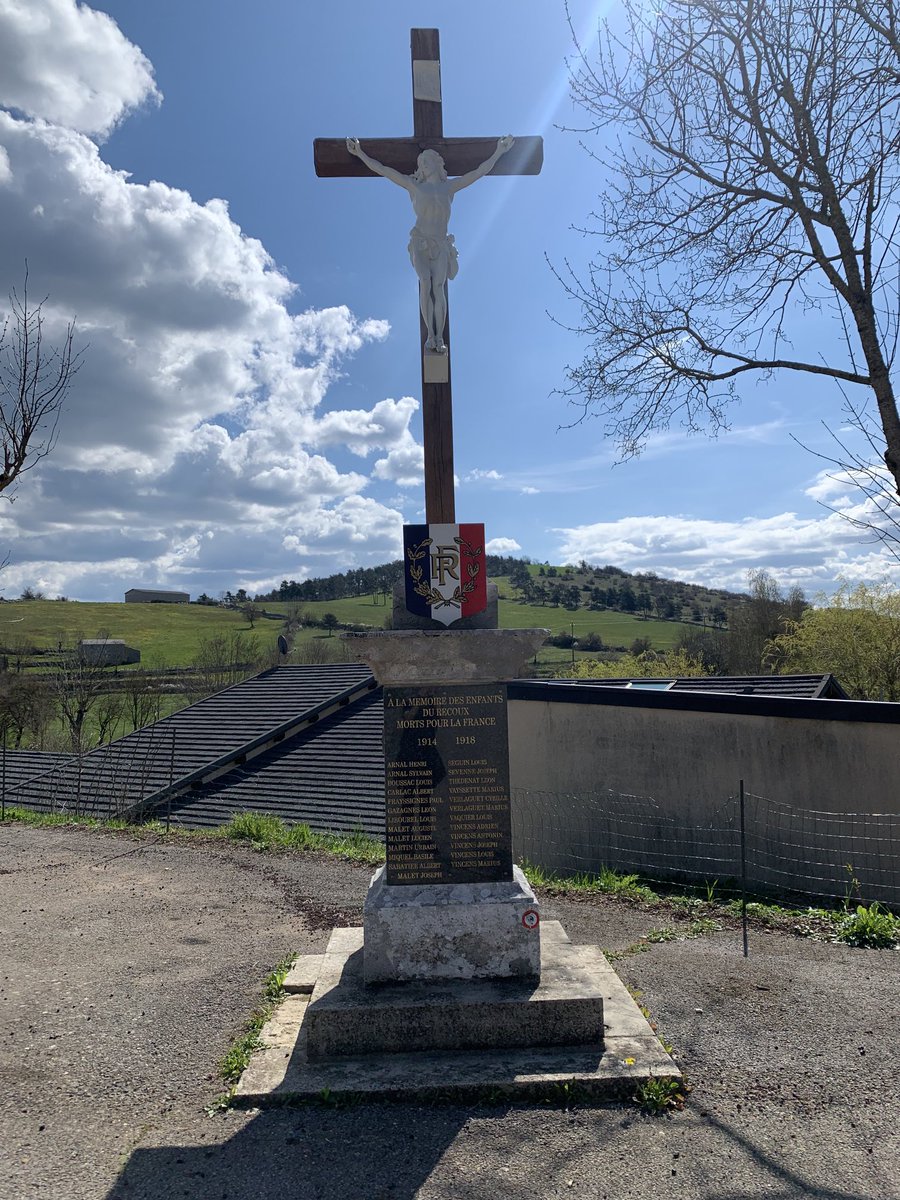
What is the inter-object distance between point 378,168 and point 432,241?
0.65m

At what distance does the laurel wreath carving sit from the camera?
478 cm

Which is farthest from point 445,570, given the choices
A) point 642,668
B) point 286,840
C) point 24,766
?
point 642,668

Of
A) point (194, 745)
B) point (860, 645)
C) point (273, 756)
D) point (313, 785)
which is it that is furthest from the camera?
point (860, 645)

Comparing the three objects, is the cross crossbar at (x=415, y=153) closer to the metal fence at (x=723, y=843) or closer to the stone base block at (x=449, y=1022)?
the stone base block at (x=449, y=1022)

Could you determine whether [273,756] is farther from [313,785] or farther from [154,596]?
[154,596]

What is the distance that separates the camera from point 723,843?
10.7 metres

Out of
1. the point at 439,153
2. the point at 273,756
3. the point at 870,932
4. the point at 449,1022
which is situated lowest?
the point at 273,756

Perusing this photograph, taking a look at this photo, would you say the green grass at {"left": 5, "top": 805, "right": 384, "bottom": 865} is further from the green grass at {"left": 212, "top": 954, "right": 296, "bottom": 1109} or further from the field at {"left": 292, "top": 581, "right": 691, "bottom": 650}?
the field at {"left": 292, "top": 581, "right": 691, "bottom": 650}

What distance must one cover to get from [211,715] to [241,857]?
519 inches

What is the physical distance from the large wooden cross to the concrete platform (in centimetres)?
302

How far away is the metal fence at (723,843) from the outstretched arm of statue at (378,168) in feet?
21.6

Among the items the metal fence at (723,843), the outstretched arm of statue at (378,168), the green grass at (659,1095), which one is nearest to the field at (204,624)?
the metal fence at (723,843)

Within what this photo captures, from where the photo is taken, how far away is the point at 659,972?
5.47m

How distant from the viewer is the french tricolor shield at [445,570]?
4785 mm
